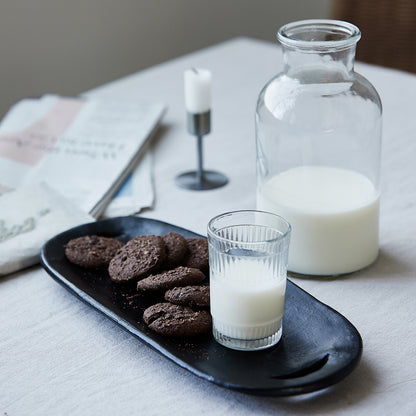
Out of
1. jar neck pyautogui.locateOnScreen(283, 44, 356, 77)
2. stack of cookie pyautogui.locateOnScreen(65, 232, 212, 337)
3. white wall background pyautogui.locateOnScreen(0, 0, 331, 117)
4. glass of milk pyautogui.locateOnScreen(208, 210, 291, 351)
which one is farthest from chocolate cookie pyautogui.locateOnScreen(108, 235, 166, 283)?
white wall background pyautogui.locateOnScreen(0, 0, 331, 117)

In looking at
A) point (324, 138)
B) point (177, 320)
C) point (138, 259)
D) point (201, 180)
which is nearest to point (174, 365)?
point (177, 320)

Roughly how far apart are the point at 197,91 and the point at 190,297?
0.44 meters

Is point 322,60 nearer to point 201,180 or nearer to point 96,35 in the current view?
point 201,180

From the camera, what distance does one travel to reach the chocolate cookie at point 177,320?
0.65 meters

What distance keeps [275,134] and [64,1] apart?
59.3 inches

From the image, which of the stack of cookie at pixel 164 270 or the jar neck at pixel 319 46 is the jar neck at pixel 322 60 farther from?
the stack of cookie at pixel 164 270

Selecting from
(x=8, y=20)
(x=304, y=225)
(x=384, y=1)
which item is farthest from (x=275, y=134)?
(x=384, y=1)

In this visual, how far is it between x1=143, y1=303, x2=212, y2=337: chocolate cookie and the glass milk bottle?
16 centimetres

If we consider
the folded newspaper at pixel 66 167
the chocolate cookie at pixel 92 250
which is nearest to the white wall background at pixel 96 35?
the folded newspaper at pixel 66 167

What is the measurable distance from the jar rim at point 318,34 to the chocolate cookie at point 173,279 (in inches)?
10.1

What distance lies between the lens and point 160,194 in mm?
1005

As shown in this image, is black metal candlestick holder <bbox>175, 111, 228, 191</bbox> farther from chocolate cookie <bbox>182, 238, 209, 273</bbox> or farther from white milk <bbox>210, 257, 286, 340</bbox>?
white milk <bbox>210, 257, 286, 340</bbox>

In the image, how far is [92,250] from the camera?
800 millimetres

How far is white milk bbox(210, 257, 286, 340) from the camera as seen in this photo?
0.63 metres
